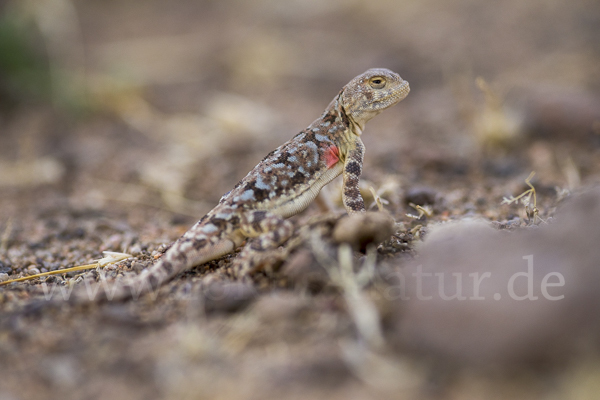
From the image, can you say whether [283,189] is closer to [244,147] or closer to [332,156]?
[332,156]

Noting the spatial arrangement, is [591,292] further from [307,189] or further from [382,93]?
[382,93]

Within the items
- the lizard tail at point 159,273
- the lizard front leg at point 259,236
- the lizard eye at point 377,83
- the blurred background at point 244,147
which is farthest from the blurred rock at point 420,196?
the lizard tail at point 159,273

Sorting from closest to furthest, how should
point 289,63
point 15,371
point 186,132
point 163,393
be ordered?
point 163,393 → point 15,371 → point 186,132 → point 289,63

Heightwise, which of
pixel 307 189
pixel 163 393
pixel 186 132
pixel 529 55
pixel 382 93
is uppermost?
pixel 529 55

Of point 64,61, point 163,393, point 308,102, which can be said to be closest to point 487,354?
point 163,393

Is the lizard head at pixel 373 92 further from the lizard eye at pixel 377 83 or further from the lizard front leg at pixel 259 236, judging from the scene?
the lizard front leg at pixel 259 236

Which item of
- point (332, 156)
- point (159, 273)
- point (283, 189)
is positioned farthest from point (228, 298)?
point (332, 156)

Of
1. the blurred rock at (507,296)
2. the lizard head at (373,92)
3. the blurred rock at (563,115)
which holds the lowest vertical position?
the blurred rock at (507,296)
